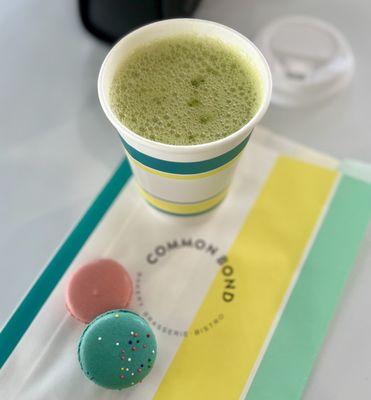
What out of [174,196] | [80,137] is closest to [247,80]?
[174,196]

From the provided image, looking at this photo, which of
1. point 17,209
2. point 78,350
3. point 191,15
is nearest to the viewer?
point 78,350

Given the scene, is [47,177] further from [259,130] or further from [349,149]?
[349,149]

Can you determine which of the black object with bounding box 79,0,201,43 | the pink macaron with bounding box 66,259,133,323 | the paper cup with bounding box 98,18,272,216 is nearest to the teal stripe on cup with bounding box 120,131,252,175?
the paper cup with bounding box 98,18,272,216

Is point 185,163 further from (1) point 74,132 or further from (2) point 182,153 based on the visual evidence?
(1) point 74,132

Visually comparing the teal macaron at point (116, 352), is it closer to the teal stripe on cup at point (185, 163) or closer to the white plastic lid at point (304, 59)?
the teal stripe on cup at point (185, 163)

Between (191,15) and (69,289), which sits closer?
(69,289)

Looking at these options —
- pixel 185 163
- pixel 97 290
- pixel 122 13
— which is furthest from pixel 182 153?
pixel 122 13

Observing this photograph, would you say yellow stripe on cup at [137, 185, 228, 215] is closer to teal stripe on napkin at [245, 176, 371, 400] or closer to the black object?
teal stripe on napkin at [245, 176, 371, 400]
